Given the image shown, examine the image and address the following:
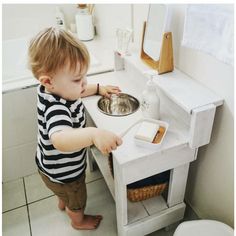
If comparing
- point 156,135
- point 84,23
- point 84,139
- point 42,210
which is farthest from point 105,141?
point 84,23

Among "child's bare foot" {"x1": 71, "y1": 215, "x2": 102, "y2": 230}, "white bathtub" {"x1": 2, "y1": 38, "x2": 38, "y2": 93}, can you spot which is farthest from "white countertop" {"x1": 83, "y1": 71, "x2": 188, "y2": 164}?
"white bathtub" {"x1": 2, "y1": 38, "x2": 38, "y2": 93}

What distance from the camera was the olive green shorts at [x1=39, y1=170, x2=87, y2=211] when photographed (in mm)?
1103

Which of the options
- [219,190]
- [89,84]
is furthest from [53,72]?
[219,190]

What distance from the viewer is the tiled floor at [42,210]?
1.29 m

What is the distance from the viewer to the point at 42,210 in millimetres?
1396

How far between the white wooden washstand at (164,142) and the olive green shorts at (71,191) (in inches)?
6.6

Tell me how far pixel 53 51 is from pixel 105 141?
32 cm

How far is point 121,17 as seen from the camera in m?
1.46

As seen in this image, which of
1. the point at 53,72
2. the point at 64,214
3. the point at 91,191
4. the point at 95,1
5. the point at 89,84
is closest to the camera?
the point at 53,72

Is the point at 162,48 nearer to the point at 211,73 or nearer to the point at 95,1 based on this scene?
the point at 211,73

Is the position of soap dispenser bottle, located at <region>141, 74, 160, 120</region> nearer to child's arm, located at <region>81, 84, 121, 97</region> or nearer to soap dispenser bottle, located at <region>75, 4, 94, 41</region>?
child's arm, located at <region>81, 84, 121, 97</region>

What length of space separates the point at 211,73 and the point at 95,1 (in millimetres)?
1290

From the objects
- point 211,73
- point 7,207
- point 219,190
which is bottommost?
point 7,207

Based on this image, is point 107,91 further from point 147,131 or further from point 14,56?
point 14,56
